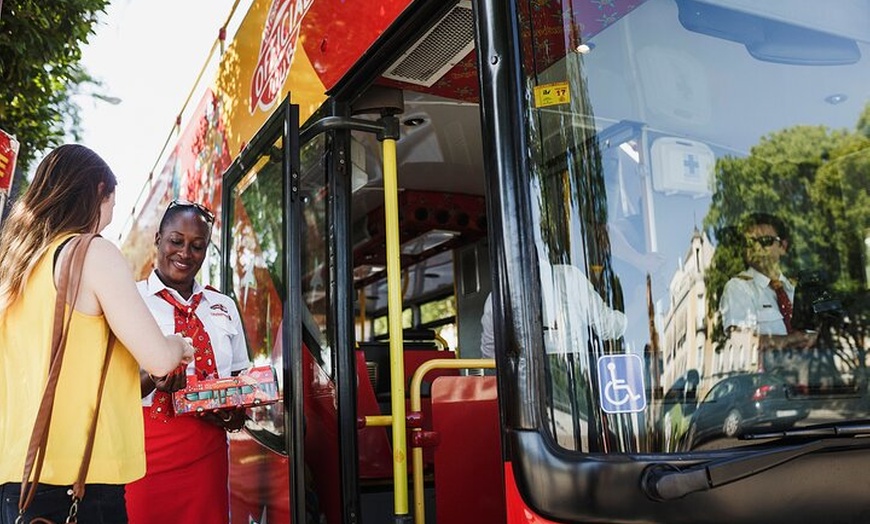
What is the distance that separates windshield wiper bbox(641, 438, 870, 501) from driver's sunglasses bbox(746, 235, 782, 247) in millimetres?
367

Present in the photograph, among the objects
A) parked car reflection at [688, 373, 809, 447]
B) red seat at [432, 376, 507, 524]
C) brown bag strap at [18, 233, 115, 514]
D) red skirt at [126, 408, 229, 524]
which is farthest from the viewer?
red seat at [432, 376, 507, 524]

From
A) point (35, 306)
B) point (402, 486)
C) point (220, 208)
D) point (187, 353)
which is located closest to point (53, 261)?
point (35, 306)

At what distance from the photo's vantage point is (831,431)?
134 cm

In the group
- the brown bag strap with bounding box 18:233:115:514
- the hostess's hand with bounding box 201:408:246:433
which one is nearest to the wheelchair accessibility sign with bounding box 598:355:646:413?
the brown bag strap with bounding box 18:233:115:514

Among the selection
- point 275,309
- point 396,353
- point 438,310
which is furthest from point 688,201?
point 438,310

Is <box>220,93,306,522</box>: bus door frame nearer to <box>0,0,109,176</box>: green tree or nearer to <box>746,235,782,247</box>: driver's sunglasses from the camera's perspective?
<box>746,235,782,247</box>: driver's sunglasses

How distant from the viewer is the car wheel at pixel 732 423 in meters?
1.43

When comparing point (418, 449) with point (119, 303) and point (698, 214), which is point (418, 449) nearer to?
point (119, 303)

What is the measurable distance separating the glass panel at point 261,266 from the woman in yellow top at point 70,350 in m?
0.95

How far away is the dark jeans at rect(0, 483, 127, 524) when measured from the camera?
1.62 metres

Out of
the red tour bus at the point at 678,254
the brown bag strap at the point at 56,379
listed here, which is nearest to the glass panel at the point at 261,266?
the brown bag strap at the point at 56,379

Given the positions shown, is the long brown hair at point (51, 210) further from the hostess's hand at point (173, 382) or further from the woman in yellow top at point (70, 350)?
the hostess's hand at point (173, 382)

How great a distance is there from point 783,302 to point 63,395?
142cm

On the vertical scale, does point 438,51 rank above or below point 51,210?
above
